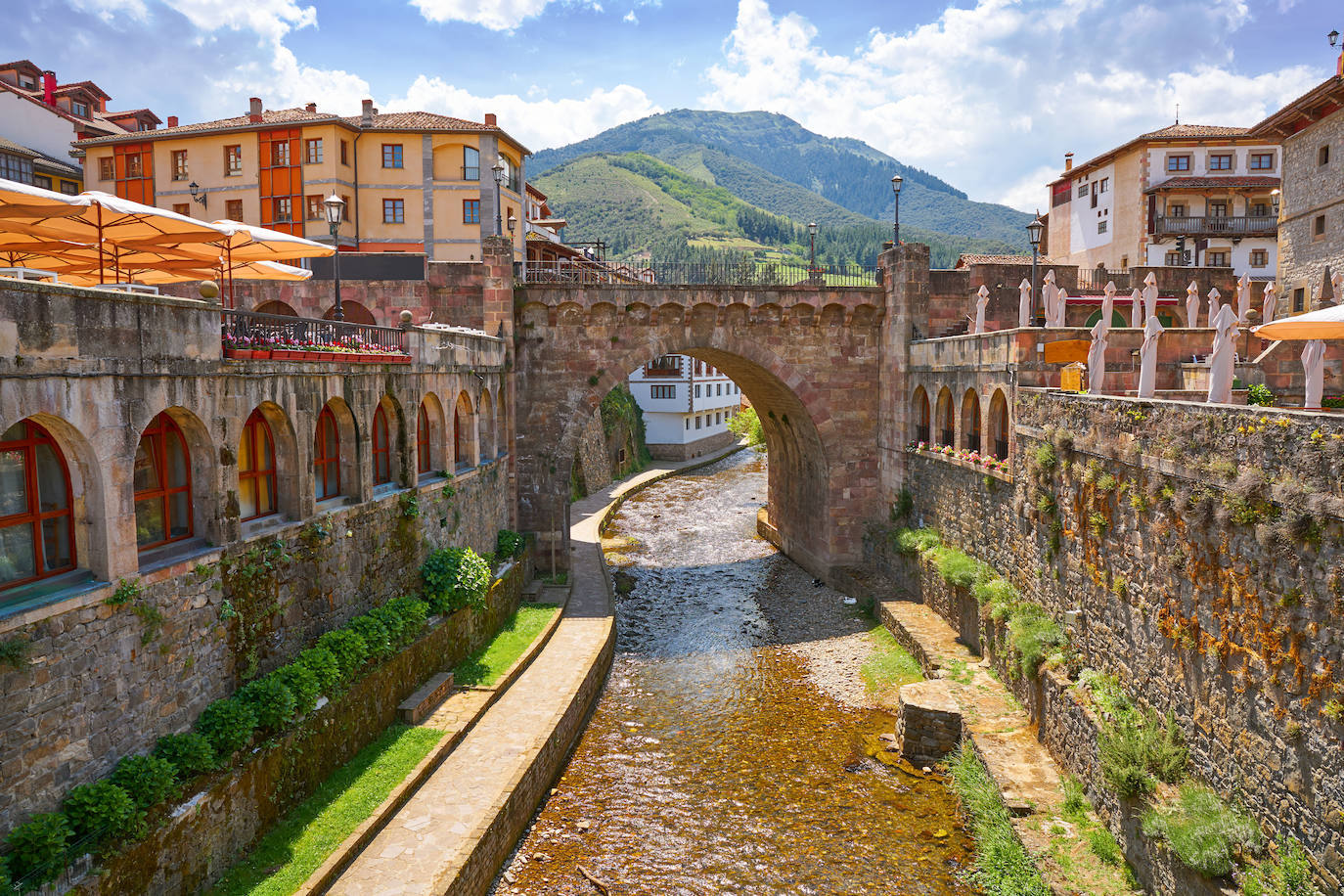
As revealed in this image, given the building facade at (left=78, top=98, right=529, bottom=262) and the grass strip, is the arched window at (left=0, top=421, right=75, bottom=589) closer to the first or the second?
the grass strip

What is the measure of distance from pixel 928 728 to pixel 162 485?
1320 cm

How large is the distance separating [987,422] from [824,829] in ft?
33.0

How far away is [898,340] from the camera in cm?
2517

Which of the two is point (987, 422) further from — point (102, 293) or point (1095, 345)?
point (102, 293)

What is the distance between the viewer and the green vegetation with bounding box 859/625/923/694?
1911cm

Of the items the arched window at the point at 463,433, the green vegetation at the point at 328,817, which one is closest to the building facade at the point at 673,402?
the arched window at the point at 463,433

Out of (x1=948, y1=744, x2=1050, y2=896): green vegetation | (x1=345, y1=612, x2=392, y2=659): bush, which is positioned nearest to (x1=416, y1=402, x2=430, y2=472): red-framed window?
(x1=345, y1=612, x2=392, y2=659): bush

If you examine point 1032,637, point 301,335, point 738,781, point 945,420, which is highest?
point 301,335

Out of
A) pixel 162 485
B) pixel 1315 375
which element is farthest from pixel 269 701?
pixel 1315 375

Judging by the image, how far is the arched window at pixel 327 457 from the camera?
576 inches

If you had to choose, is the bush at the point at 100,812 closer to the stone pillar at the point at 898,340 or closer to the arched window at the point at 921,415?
the arched window at the point at 921,415

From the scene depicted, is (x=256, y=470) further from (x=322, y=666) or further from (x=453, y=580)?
(x=453, y=580)

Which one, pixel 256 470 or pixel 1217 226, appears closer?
pixel 256 470

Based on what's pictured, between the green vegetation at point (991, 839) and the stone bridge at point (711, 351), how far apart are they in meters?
12.4
